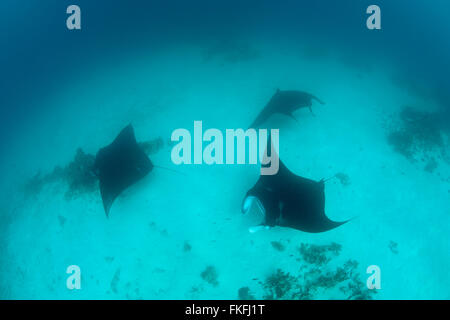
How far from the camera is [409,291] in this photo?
5.70 metres

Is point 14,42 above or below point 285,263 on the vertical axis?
above

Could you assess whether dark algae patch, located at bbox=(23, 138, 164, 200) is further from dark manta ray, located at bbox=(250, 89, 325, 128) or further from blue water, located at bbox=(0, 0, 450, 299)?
dark manta ray, located at bbox=(250, 89, 325, 128)

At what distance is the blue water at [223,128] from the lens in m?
6.11

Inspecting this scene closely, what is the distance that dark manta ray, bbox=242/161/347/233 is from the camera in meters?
5.34

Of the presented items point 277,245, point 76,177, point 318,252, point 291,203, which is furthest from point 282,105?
point 76,177

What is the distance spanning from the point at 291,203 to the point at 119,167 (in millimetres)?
3642

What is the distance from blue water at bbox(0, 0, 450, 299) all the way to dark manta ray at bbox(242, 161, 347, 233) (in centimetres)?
89

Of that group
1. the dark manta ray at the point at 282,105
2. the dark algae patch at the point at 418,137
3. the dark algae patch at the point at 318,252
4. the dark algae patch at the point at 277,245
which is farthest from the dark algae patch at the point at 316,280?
the dark algae patch at the point at 418,137

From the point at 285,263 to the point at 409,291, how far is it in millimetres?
2292

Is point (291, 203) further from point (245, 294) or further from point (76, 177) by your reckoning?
point (76, 177)

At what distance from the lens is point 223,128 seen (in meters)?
8.67
